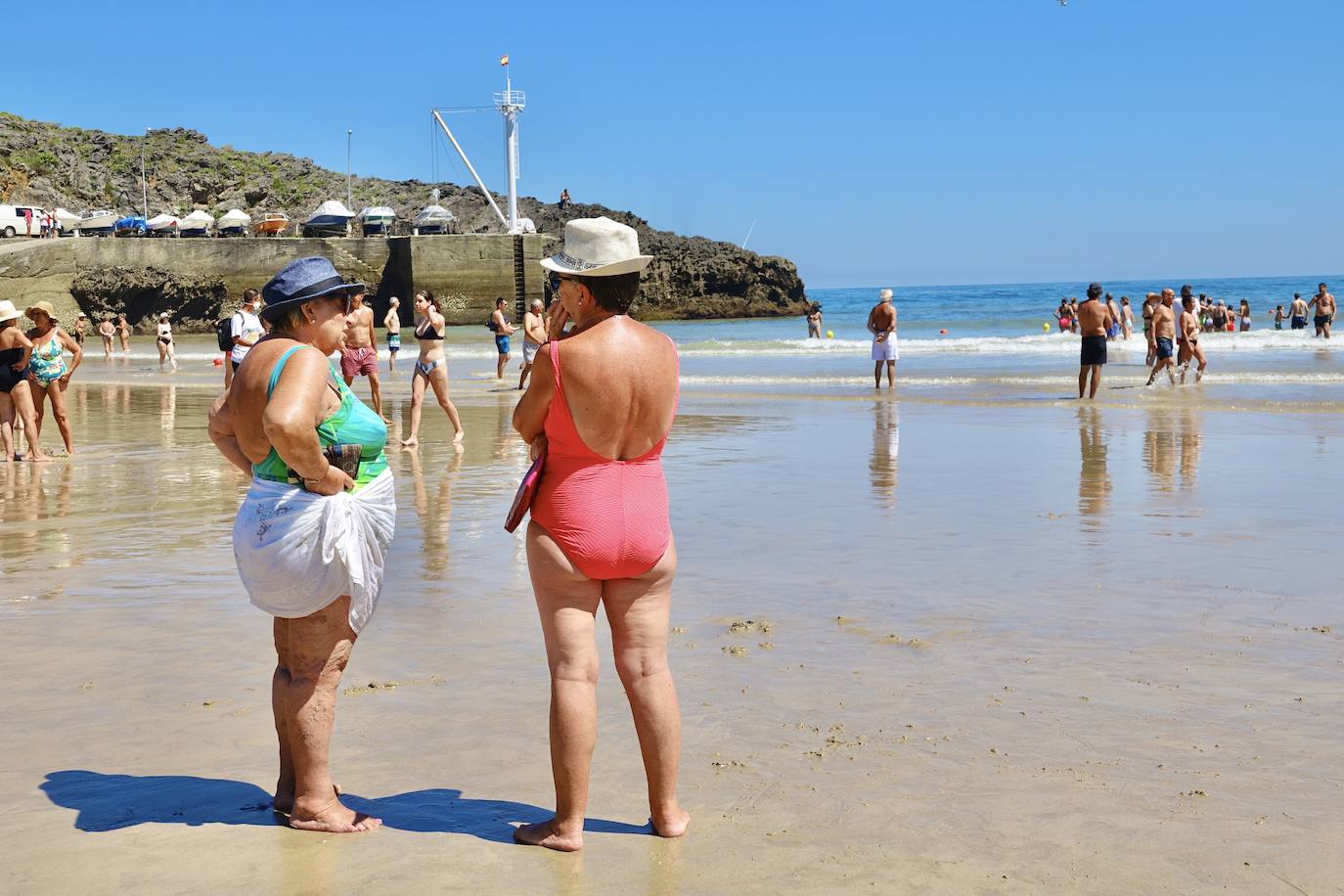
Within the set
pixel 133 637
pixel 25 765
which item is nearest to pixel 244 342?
pixel 133 637

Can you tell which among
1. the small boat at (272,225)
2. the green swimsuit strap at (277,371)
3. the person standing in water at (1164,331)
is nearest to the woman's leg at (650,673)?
the green swimsuit strap at (277,371)

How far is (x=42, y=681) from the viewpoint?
4.99 metres

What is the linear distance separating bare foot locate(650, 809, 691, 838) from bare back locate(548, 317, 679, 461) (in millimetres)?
974

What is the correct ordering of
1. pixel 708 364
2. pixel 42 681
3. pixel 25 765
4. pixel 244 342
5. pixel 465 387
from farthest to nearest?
pixel 708 364 → pixel 465 387 → pixel 244 342 → pixel 42 681 → pixel 25 765

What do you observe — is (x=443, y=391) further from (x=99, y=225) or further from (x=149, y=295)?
(x=99, y=225)

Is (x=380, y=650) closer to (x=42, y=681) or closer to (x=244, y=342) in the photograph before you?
(x=42, y=681)

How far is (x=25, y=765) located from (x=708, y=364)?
27.1 meters

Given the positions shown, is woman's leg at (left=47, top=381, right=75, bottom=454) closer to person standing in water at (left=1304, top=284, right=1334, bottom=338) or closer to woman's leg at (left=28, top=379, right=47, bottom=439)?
woman's leg at (left=28, top=379, right=47, bottom=439)

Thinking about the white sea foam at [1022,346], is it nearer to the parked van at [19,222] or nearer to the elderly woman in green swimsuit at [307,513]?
the elderly woman in green swimsuit at [307,513]

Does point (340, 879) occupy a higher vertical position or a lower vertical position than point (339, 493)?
lower

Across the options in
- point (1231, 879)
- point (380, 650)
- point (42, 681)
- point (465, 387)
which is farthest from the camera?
point (465, 387)

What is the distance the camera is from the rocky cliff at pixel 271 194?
77.1m

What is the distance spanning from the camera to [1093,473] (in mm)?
10797

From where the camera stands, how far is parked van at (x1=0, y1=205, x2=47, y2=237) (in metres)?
58.3
